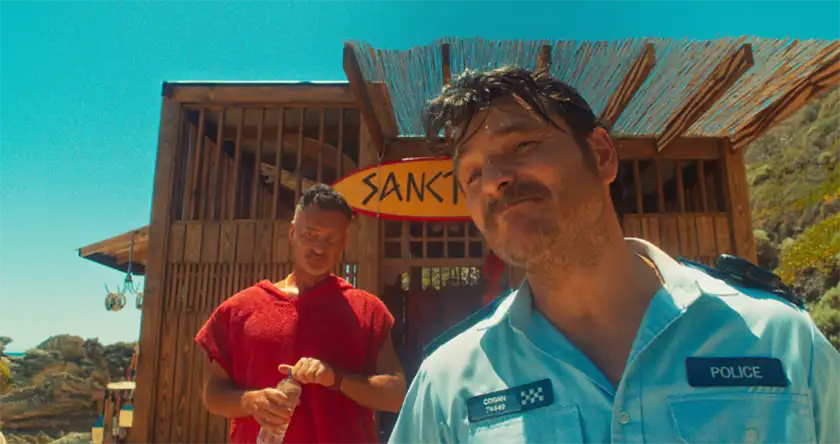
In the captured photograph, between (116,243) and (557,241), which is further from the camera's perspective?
(116,243)

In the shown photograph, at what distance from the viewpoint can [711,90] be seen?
4.25 meters

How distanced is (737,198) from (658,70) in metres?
2.11

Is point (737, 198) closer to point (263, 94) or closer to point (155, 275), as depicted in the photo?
point (263, 94)

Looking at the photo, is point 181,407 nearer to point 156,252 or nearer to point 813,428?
point 156,252

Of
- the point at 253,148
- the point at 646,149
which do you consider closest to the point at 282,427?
the point at 646,149

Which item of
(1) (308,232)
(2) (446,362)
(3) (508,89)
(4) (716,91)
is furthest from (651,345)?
(4) (716,91)

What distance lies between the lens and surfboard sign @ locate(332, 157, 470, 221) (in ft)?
17.3

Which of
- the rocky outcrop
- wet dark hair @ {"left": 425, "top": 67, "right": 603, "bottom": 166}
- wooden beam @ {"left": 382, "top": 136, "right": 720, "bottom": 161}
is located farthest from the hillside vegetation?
the rocky outcrop

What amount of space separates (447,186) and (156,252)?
9.73 feet

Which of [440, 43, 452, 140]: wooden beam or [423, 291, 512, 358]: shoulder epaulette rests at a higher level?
[440, 43, 452, 140]: wooden beam

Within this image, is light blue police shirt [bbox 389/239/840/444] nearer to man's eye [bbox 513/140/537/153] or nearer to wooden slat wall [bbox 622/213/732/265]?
man's eye [bbox 513/140/537/153]

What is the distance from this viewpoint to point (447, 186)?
210 inches

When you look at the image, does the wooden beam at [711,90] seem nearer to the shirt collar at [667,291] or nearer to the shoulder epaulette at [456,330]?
the shirt collar at [667,291]

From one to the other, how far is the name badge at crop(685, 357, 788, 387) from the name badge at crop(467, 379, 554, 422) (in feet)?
0.85
